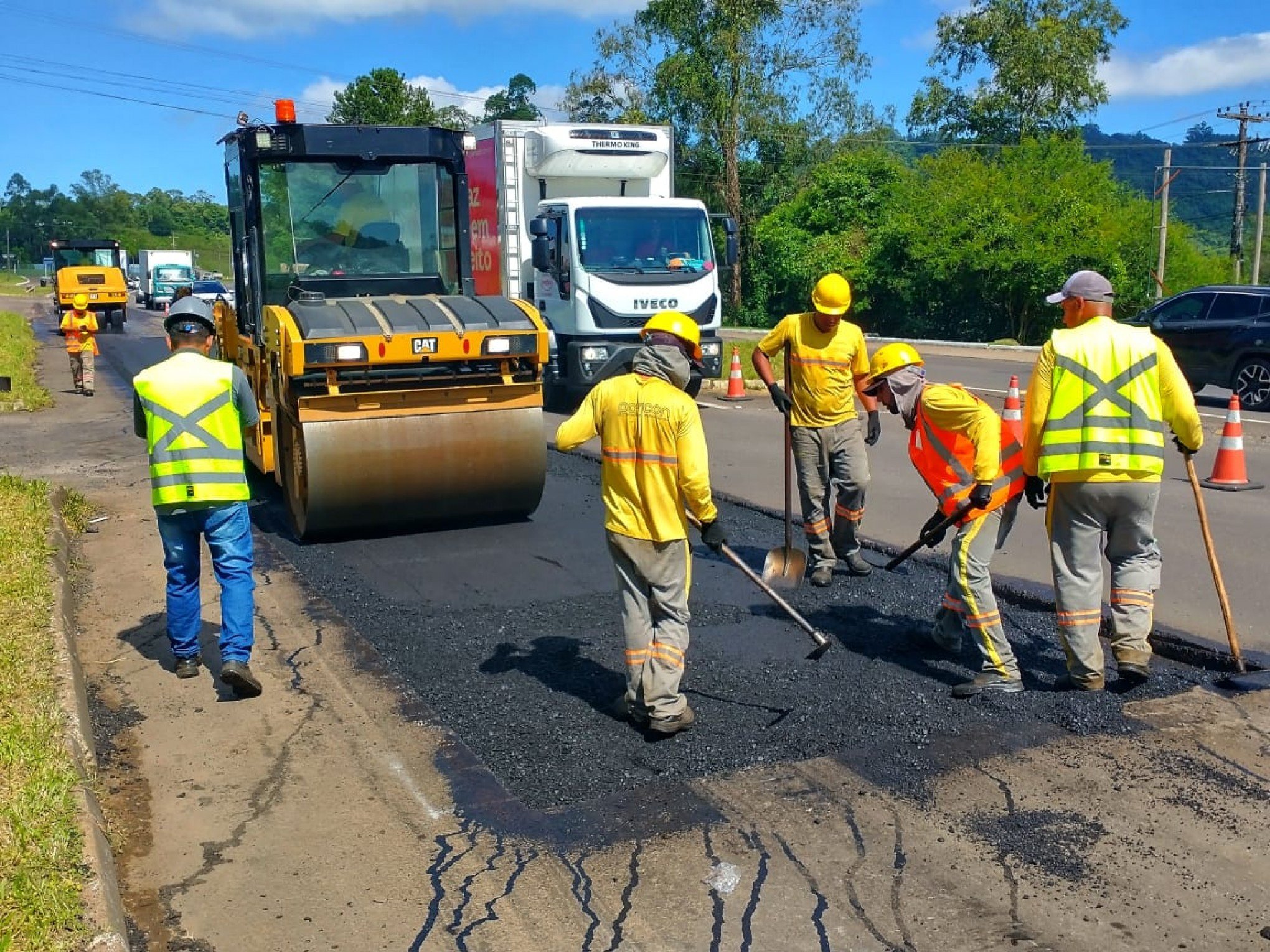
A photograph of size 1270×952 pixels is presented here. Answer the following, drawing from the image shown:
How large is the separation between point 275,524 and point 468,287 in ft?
7.53

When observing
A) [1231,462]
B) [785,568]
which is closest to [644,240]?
[1231,462]

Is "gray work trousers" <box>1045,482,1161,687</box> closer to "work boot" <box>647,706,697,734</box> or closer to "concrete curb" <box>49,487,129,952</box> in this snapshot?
"work boot" <box>647,706,697,734</box>

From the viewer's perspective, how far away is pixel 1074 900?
3.69m

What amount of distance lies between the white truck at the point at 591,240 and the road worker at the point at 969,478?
820 centimetres

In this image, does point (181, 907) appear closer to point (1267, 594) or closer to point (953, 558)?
point (953, 558)

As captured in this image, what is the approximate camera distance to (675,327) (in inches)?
193

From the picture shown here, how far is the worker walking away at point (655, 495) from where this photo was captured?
4793 millimetres

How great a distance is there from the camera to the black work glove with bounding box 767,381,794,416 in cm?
709

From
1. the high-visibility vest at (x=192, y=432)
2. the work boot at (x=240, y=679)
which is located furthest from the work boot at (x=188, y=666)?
the high-visibility vest at (x=192, y=432)

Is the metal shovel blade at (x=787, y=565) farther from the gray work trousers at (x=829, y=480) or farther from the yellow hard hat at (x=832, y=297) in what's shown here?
the yellow hard hat at (x=832, y=297)

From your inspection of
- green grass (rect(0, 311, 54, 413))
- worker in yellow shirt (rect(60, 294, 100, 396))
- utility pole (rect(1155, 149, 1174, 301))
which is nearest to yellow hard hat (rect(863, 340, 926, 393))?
green grass (rect(0, 311, 54, 413))

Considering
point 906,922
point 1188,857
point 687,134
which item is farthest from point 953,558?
point 687,134

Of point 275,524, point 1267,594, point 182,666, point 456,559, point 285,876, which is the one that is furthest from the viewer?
point 275,524

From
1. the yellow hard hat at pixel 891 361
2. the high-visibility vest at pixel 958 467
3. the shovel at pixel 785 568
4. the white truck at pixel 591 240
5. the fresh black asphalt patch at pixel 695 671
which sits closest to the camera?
the fresh black asphalt patch at pixel 695 671
